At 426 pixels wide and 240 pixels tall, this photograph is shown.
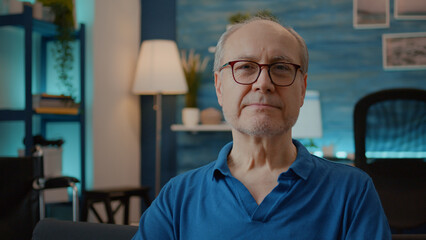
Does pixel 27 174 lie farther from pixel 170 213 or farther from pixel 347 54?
pixel 347 54

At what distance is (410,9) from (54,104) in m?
2.90

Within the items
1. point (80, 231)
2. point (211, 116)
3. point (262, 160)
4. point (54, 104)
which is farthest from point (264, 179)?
point (211, 116)

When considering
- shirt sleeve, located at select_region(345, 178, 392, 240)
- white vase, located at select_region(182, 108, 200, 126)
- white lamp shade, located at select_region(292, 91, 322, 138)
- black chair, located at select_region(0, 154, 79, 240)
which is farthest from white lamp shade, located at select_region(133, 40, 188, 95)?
shirt sleeve, located at select_region(345, 178, 392, 240)

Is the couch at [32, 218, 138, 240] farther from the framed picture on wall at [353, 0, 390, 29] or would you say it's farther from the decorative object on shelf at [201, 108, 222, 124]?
the framed picture on wall at [353, 0, 390, 29]

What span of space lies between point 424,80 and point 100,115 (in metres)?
2.65

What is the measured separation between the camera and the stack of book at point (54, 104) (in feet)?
9.56

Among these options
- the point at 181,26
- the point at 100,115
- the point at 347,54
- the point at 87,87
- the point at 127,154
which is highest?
the point at 181,26

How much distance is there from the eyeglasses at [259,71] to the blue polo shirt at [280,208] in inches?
7.9

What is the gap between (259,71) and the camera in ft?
3.95

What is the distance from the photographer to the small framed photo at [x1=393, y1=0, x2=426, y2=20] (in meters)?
3.71

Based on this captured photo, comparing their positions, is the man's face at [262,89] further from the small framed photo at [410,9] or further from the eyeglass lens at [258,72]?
the small framed photo at [410,9]

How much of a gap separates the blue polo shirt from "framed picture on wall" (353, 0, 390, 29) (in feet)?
9.54

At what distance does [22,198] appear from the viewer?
1.91 meters

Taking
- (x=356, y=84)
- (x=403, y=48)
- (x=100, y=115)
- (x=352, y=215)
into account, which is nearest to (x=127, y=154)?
(x=100, y=115)
